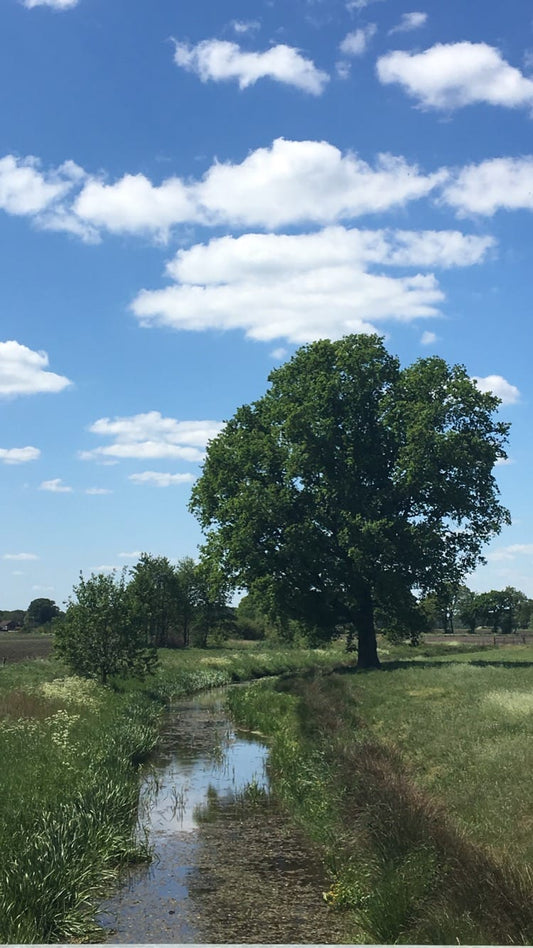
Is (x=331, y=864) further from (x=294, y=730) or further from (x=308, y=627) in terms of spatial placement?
(x=308, y=627)

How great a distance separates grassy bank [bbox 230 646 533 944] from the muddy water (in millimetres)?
595

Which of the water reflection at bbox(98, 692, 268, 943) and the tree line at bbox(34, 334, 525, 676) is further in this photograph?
the tree line at bbox(34, 334, 525, 676)

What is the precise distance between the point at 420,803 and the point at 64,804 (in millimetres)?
6780

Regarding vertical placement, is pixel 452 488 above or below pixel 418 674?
above

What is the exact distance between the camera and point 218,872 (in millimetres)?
13414

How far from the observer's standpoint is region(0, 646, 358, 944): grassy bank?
10172 mm

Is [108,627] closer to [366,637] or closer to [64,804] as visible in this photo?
[366,637]

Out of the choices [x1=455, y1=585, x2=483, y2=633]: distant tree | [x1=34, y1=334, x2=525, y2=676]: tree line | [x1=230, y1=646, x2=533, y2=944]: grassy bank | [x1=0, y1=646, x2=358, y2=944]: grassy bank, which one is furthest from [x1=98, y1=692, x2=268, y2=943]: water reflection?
[x1=455, y1=585, x2=483, y2=633]: distant tree

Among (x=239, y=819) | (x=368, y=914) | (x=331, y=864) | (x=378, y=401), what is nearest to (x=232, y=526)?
(x=378, y=401)

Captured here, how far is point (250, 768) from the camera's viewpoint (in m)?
22.9

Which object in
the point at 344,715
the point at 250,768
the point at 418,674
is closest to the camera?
the point at 250,768

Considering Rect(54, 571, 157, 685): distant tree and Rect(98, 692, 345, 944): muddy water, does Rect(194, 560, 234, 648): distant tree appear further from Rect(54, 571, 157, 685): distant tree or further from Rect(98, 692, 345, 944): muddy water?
Rect(98, 692, 345, 944): muddy water

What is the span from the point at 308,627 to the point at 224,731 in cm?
1663

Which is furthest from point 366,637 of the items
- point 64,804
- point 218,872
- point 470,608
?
point 470,608
